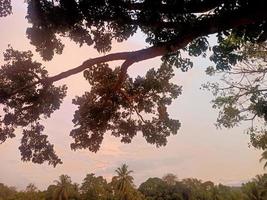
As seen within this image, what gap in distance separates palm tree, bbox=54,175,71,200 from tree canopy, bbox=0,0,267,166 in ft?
196

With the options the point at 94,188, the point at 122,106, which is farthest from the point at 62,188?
the point at 122,106

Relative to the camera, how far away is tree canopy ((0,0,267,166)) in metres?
9.99

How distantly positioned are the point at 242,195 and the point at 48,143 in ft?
141

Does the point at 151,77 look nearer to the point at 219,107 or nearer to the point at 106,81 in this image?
the point at 106,81

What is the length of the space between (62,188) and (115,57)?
6587 cm

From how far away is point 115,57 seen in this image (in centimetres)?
1070

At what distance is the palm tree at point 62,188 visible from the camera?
Result: 2803 inches

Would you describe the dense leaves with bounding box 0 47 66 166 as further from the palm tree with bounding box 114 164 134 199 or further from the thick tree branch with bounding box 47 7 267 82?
A: the palm tree with bounding box 114 164 134 199

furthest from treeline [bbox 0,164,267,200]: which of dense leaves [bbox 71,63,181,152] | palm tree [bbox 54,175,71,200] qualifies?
dense leaves [bbox 71,63,181,152]

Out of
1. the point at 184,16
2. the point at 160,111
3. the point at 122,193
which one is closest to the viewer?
the point at 184,16

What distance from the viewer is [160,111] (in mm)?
14789

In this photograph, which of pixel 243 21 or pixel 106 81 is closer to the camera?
pixel 243 21

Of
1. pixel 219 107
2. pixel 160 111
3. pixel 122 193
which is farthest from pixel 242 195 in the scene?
pixel 160 111

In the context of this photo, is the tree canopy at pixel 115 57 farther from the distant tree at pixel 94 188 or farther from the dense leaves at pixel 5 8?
A: the distant tree at pixel 94 188
